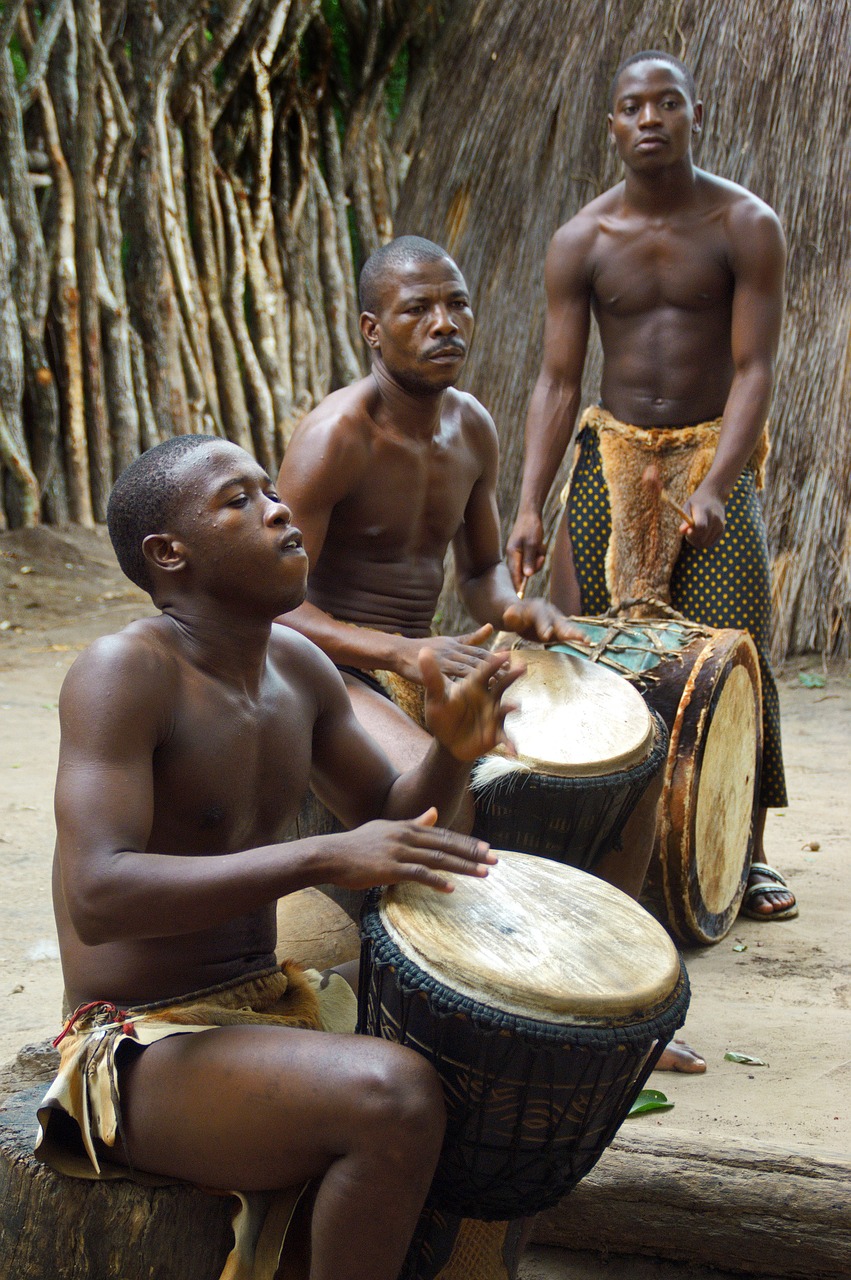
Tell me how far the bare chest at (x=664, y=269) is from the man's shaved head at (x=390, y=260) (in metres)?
1.04

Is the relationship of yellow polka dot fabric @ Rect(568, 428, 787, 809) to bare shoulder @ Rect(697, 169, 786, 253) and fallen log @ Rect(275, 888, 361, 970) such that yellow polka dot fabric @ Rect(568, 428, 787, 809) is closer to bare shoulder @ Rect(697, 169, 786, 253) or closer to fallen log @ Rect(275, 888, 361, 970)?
bare shoulder @ Rect(697, 169, 786, 253)

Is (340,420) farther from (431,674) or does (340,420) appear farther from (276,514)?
(431,674)

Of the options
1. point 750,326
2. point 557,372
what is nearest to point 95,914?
point 750,326

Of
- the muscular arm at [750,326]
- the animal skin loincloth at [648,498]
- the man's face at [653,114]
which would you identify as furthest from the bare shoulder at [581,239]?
the animal skin loincloth at [648,498]

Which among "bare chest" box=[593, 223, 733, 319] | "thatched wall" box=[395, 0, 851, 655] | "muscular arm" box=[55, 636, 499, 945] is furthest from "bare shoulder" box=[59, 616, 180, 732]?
"thatched wall" box=[395, 0, 851, 655]

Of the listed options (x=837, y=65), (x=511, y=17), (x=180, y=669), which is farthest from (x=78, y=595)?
(x=180, y=669)

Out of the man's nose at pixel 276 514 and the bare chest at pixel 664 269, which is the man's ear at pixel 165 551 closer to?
the man's nose at pixel 276 514

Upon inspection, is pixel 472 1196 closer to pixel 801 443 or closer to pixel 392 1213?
pixel 392 1213

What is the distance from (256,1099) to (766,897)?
7.74ft

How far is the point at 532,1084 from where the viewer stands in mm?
1644

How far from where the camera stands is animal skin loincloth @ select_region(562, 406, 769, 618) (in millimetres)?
3729

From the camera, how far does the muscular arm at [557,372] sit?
12.8 feet

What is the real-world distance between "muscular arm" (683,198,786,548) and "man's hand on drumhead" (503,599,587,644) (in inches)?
34.9

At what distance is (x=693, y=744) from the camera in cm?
322
